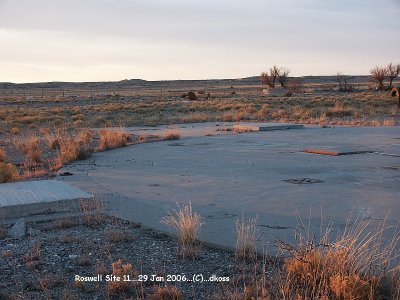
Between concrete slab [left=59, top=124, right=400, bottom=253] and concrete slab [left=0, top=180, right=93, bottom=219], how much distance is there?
0.64 metres

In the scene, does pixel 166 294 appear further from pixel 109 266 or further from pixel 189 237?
pixel 189 237

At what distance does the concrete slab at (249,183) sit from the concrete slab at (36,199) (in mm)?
640

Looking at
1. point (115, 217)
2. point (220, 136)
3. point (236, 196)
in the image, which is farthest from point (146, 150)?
point (115, 217)

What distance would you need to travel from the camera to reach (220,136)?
22.7 m

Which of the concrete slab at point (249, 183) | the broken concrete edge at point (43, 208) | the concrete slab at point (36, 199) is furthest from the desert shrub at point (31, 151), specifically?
the broken concrete edge at point (43, 208)

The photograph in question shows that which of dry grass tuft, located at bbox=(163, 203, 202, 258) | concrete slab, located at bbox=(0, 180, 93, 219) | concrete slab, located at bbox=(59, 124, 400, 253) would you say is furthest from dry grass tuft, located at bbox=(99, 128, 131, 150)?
dry grass tuft, located at bbox=(163, 203, 202, 258)

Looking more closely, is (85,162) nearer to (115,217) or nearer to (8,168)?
(8,168)

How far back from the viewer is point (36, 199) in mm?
9555

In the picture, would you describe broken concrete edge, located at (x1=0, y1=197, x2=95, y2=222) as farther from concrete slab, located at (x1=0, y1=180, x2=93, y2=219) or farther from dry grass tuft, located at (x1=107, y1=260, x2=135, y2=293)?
dry grass tuft, located at (x1=107, y1=260, x2=135, y2=293)

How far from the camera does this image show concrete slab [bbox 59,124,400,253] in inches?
350

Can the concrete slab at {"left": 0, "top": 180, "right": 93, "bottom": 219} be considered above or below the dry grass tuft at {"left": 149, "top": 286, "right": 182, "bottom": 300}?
above

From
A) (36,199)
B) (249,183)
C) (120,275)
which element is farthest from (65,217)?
(249,183)

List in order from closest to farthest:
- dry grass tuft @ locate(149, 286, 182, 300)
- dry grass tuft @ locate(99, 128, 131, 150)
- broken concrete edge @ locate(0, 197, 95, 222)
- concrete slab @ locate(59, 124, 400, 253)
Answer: dry grass tuft @ locate(149, 286, 182, 300) → concrete slab @ locate(59, 124, 400, 253) → broken concrete edge @ locate(0, 197, 95, 222) → dry grass tuft @ locate(99, 128, 131, 150)

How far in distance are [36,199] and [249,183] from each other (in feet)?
14.0
